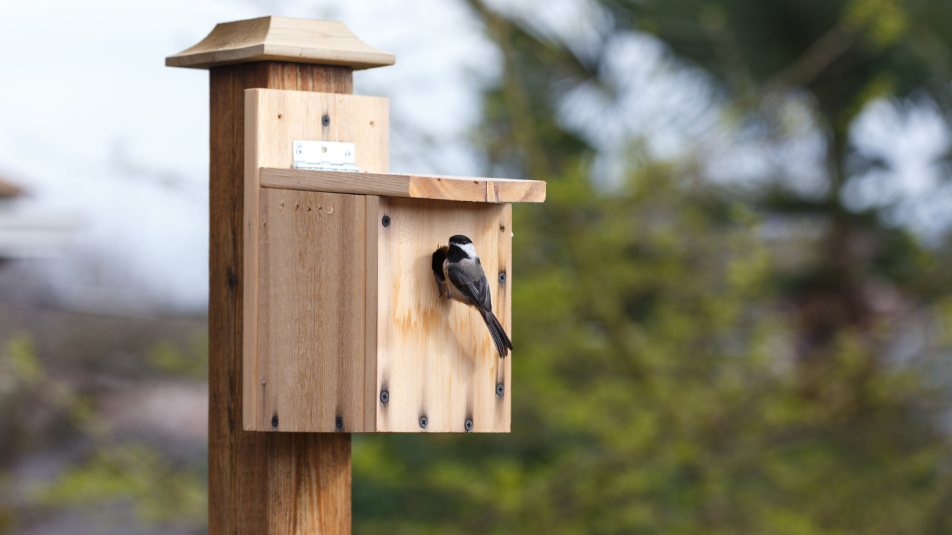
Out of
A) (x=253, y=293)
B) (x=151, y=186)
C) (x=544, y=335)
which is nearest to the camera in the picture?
(x=253, y=293)

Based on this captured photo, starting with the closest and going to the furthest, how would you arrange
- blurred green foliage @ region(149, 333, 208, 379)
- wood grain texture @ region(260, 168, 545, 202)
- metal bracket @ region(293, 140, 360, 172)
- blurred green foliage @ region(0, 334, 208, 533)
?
wood grain texture @ region(260, 168, 545, 202)
metal bracket @ region(293, 140, 360, 172)
blurred green foliage @ region(0, 334, 208, 533)
blurred green foliage @ region(149, 333, 208, 379)

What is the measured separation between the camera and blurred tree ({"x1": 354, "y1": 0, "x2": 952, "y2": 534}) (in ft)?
13.8

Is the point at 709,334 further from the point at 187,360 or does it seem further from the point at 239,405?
the point at 239,405

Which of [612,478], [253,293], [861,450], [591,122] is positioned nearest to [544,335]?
[612,478]

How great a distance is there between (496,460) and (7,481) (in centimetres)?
248

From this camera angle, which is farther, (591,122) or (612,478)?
(591,122)

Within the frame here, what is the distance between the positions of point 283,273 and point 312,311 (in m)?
0.08

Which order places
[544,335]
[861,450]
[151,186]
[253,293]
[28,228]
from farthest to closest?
[861,450]
[544,335]
[28,228]
[151,186]
[253,293]

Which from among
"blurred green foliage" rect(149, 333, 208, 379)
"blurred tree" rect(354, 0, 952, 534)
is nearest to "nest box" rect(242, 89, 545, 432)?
"blurred tree" rect(354, 0, 952, 534)

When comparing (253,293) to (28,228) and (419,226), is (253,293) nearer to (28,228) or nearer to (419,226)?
(419,226)

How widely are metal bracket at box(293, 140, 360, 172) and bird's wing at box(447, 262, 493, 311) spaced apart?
0.29 metres

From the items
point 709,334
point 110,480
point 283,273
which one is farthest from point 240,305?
point 709,334

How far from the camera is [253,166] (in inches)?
63.3

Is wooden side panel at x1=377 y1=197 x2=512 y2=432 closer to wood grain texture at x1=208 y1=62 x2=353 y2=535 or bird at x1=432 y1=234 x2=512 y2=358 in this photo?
bird at x1=432 y1=234 x2=512 y2=358
